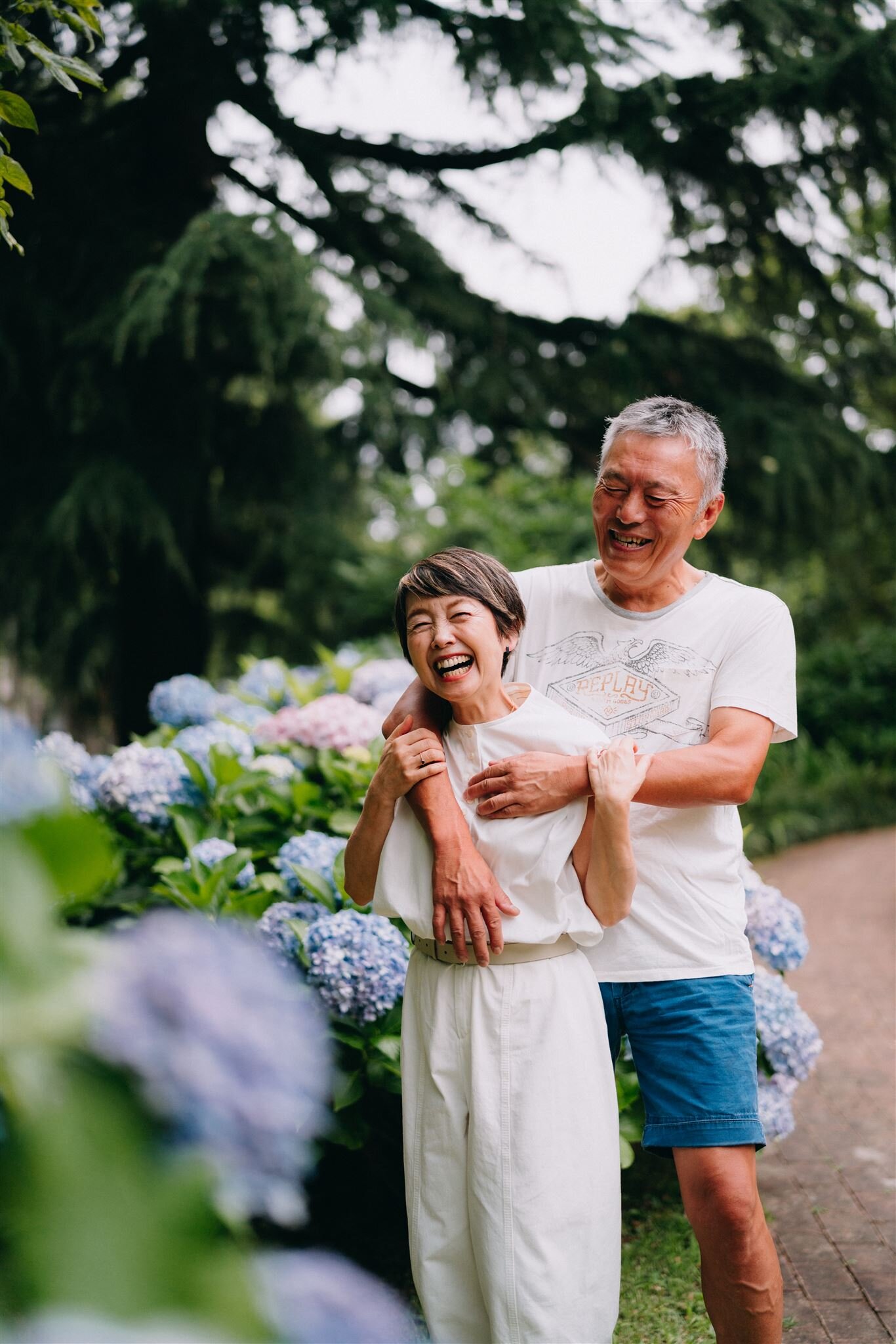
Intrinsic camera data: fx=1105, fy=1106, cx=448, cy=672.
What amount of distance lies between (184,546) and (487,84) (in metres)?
3.52

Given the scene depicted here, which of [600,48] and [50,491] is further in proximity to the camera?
[50,491]

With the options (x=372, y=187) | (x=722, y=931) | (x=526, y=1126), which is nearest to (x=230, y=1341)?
(x=526, y=1126)

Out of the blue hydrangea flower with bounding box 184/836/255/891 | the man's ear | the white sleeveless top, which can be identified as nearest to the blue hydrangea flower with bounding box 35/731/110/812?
the blue hydrangea flower with bounding box 184/836/255/891

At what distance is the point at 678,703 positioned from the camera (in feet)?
7.32

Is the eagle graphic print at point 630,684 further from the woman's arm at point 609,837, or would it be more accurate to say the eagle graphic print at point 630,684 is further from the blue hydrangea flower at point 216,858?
the blue hydrangea flower at point 216,858

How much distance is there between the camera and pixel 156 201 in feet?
24.1

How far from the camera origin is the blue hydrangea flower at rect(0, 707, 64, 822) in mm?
552

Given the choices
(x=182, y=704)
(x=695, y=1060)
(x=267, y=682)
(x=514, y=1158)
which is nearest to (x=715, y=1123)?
(x=695, y=1060)

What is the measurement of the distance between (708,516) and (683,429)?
20 cm

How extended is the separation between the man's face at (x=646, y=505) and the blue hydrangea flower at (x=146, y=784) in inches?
66.1

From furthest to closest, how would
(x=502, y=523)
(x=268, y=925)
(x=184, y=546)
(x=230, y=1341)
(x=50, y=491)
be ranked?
(x=502, y=523), (x=184, y=546), (x=50, y=491), (x=268, y=925), (x=230, y=1341)

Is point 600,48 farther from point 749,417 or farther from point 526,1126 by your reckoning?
point 526,1126

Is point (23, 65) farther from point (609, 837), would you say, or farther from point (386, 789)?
point (609, 837)

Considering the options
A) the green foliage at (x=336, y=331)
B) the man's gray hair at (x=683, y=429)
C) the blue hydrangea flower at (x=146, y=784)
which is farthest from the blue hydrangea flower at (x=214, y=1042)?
the green foliage at (x=336, y=331)
